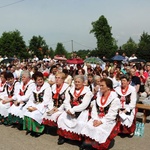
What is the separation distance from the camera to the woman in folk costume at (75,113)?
571 centimetres

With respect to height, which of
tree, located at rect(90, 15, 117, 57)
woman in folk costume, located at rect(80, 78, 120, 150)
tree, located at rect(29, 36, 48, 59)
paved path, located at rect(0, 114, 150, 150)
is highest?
tree, located at rect(90, 15, 117, 57)

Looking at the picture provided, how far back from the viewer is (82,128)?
559 centimetres

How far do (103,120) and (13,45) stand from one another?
49.5 m

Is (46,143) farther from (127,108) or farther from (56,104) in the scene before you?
(127,108)

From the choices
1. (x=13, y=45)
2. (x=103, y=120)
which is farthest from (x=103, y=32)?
(x=103, y=120)

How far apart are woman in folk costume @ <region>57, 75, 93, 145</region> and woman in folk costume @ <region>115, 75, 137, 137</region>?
0.92m

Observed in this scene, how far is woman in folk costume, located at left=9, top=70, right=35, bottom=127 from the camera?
6.83 meters

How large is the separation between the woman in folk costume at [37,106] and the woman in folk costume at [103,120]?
4.44 ft

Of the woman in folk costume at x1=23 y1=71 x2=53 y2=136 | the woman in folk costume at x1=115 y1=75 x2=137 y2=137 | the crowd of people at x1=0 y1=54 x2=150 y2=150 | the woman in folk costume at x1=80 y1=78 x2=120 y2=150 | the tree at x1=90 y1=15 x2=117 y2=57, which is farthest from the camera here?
the tree at x1=90 y1=15 x2=117 y2=57

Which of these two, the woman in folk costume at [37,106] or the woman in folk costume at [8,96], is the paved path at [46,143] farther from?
the woman in folk costume at [8,96]

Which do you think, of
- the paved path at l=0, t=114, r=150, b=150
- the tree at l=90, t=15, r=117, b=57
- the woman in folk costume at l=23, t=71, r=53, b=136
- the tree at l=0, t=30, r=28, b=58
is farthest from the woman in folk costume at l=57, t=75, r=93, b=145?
the tree at l=90, t=15, r=117, b=57

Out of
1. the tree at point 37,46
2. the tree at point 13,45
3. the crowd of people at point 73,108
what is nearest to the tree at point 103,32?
the tree at point 37,46

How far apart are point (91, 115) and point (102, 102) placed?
0.37 meters

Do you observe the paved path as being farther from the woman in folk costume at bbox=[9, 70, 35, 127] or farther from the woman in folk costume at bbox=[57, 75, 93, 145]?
the woman in folk costume at bbox=[9, 70, 35, 127]
